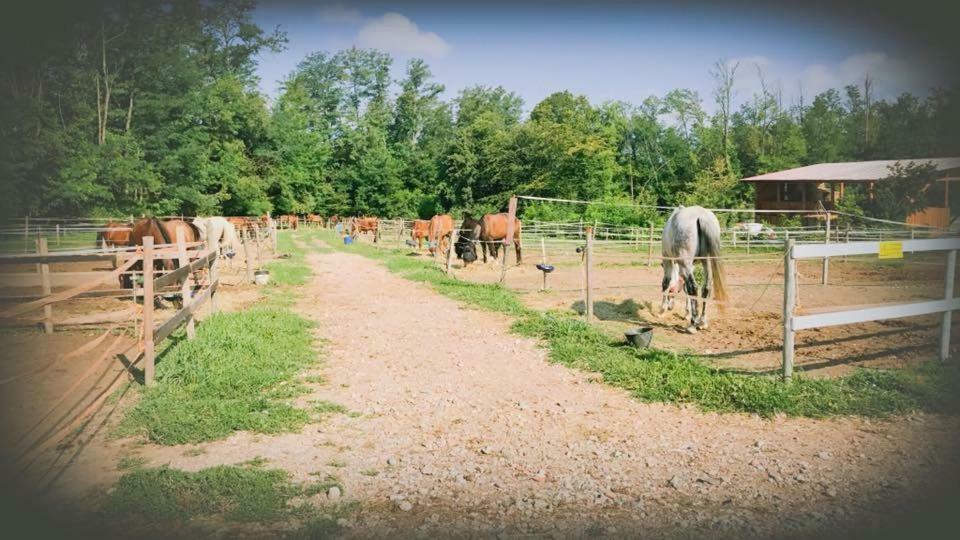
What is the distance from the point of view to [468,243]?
1750 centimetres

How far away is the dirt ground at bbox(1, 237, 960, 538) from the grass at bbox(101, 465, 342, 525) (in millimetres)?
140

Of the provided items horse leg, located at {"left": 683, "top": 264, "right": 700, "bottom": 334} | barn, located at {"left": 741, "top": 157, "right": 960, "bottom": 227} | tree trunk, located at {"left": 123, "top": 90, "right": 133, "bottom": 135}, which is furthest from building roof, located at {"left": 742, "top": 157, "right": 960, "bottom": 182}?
tree trunk, located at {"left": 123, "top": 90, "right": 133, "bottom": 135}

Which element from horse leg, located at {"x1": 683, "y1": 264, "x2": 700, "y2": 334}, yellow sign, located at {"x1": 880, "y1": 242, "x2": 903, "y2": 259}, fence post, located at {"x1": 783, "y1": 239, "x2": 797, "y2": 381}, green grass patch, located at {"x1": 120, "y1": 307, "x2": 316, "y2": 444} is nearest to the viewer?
green grass patch, located at {"x1": 120, "y1": 307, "x2": 316, "y2": 444}

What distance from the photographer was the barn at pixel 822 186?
918 inches

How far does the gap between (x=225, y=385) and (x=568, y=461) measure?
318 cm

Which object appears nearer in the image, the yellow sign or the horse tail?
the yellow sign

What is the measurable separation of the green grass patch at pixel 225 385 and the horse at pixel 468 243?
999 cm

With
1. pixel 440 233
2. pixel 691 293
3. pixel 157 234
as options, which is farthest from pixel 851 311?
pixel 440 233

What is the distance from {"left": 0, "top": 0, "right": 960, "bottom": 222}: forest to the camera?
21734mm

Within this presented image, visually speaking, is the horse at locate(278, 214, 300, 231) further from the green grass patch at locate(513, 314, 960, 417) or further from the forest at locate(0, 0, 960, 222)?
the green grass patch at locate(513, 314, 960, 417)

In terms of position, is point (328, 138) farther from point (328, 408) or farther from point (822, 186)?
point (328, 408)

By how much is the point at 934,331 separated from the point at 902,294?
15.9 ft

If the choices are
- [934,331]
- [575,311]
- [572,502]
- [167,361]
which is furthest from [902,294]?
[167,361]

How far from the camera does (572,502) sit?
10.0ft
